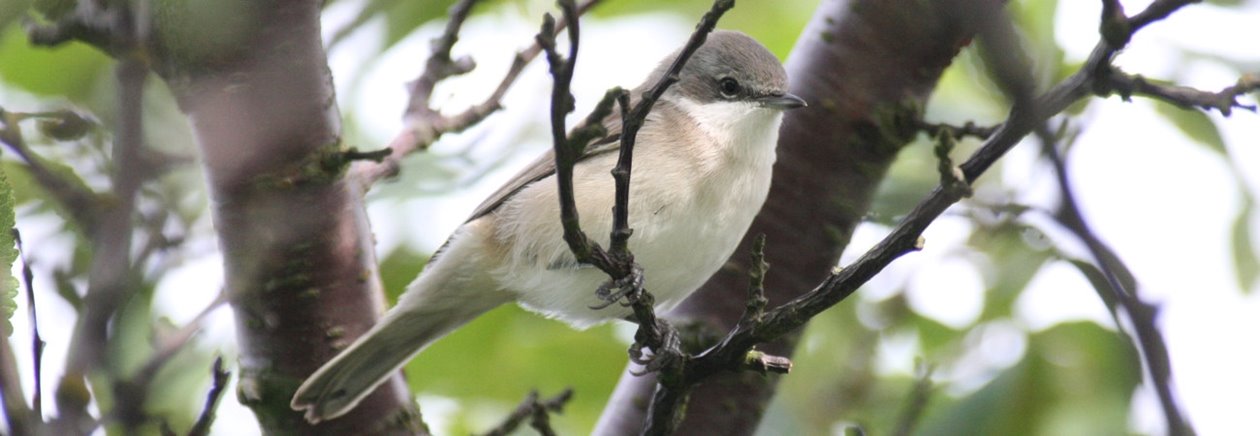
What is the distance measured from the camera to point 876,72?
388 cm

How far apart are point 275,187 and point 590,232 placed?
0.92 m

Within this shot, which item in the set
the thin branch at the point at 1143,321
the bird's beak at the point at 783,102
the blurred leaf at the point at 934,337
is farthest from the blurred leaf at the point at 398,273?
the thin branch at the point at 1143,321

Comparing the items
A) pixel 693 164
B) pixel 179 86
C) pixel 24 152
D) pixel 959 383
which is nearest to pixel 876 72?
pixel 693 164

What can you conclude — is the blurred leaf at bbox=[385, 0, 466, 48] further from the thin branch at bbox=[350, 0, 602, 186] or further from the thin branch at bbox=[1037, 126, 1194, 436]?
the thin branch at bbox=[1037, 126, 1194, 436]

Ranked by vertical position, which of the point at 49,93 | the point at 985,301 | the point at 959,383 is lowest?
the point at 959,383

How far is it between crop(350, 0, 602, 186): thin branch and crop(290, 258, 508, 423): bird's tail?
0.43m

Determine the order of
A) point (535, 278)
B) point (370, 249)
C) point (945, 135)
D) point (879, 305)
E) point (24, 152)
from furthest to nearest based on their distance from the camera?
point (879, 305) → point (535, 278) → point (370, 249) → point (24, 152) → point (945, 135)

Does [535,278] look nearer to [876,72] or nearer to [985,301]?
[876,72]

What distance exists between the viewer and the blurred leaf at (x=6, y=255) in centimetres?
149

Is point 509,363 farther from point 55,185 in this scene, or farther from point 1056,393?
point 55,185

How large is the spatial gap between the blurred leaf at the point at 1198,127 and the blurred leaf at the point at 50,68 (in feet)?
11.3

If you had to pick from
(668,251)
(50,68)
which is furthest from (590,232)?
(50,68)

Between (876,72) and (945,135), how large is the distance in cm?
192

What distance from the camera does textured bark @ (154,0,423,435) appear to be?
2.92m
